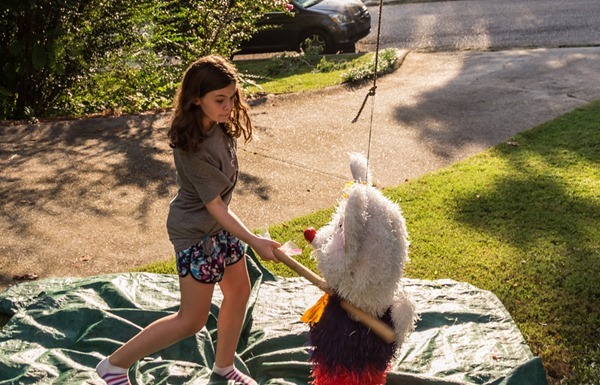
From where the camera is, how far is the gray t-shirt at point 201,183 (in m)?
2.89

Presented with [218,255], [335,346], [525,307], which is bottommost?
[525,307]

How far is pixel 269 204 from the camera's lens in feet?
18.9

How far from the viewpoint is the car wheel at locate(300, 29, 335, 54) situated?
12318 millimetres

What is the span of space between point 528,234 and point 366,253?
262cm

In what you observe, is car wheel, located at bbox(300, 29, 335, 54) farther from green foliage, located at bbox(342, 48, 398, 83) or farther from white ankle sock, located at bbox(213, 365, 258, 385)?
white ankle sock, located at bbox(213, 365, 258, 385)

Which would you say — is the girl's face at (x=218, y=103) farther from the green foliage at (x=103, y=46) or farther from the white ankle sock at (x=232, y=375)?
the green foliage at (x=103, y=46)

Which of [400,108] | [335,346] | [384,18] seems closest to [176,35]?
[400,108]

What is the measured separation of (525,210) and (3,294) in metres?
3.49

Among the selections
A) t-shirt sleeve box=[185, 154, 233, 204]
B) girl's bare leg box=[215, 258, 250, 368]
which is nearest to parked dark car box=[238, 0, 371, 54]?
girl's bare leg box=[215, 258, 250, 368]

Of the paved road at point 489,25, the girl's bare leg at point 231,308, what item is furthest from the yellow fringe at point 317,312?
the paved road at point 489,25

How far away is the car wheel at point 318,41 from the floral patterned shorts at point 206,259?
9533 mm

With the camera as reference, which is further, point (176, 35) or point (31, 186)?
point (176, 35)

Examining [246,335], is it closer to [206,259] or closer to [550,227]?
[206,259]

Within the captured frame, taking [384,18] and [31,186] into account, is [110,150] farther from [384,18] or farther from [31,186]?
[384,18]
